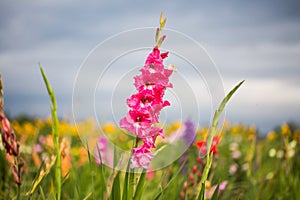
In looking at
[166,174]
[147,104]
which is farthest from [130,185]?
[166,174]

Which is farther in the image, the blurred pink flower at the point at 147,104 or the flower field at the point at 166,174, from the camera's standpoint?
the flower field at the point at 166,174

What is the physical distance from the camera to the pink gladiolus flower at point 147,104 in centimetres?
175

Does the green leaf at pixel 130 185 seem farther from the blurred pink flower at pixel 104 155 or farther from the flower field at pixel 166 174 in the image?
the blurred pink flower at pixel 104 155

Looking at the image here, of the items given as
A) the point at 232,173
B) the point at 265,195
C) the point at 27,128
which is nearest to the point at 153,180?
the point at 265,195

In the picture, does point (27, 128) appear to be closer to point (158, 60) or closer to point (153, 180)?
point (153, 180)

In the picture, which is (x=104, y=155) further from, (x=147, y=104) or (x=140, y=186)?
(x=147, y=104)

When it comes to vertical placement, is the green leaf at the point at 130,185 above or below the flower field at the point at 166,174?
above

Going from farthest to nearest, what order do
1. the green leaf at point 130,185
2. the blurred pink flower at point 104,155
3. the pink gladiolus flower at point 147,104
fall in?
the blurred pink flower at point 104,155, the green leaf at point 130,185, the pink gladiolus flower at point 147,104

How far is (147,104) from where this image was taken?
1.76 metres

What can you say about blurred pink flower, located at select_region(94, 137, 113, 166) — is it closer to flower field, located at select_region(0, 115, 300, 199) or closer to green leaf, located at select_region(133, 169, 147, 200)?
flower field, located at select_region(0, 115, 300, 199)

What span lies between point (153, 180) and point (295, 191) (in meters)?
1.54

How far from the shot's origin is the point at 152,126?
1816mm

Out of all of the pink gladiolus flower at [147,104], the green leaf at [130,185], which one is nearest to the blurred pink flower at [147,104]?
the pink gladiolus flower at [147,104]

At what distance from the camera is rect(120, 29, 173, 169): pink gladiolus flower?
1.75m
